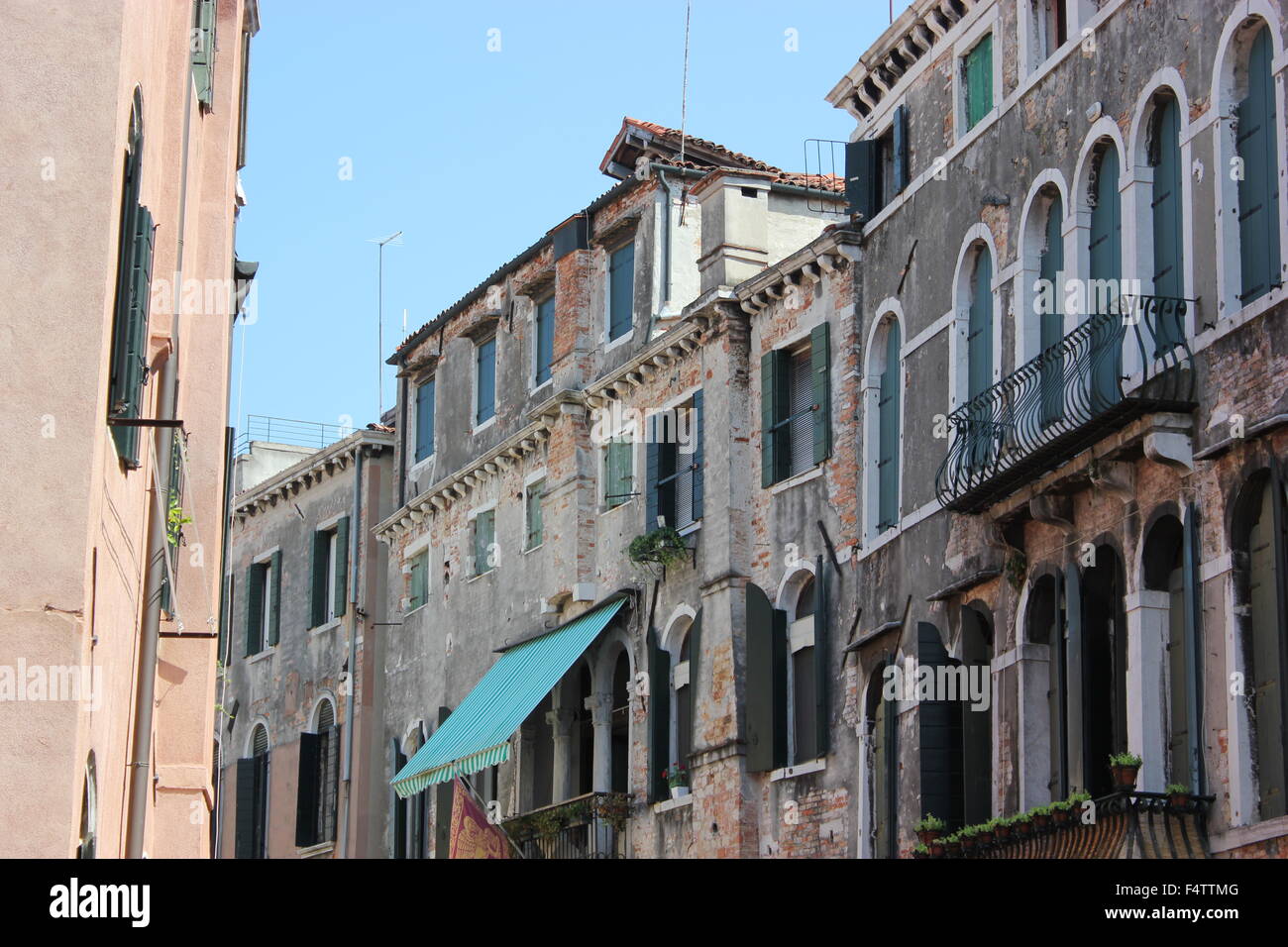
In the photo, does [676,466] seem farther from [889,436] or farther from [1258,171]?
[1258,171]

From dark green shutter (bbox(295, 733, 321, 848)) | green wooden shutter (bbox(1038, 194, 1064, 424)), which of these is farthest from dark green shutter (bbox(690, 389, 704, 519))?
dark green shutter (bbox(295, 733, 321, 848))

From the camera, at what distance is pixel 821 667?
70.2 feet

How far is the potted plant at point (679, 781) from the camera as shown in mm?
23422

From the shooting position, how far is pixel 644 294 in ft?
85.3

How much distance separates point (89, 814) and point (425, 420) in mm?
22226

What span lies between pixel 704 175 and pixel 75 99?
17394 mm

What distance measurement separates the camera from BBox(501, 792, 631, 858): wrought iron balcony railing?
80.5ft

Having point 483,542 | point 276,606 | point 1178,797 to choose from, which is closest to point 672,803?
point 483,542

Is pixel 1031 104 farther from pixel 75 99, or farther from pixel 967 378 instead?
pixel 75 99

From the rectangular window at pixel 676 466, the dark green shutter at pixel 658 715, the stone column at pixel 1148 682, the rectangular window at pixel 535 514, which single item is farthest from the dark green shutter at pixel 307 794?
the stone column at pixel 1148 682

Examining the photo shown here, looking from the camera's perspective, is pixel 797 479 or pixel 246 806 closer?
pixel 797 479

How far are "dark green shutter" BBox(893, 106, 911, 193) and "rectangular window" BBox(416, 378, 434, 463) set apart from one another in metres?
11.8

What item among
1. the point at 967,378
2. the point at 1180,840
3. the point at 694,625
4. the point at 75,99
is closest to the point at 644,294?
the point at 694,625

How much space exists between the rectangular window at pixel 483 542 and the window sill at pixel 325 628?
13.1 ft
